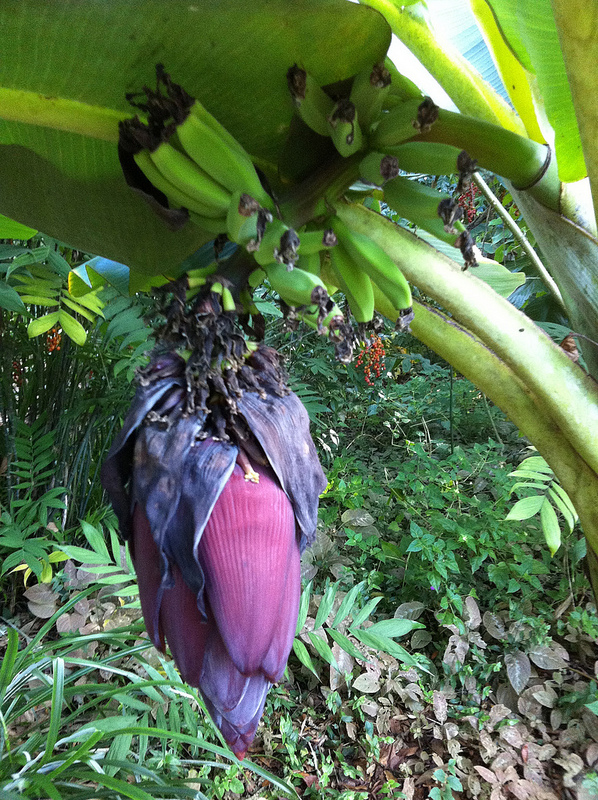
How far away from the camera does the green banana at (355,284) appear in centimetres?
30

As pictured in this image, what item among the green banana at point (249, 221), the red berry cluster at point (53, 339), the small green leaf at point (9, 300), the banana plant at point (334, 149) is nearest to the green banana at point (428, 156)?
the banana plant at point (334, 149)

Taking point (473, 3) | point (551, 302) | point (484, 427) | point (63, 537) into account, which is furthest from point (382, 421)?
point (473, 3)

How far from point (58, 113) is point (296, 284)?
17cm

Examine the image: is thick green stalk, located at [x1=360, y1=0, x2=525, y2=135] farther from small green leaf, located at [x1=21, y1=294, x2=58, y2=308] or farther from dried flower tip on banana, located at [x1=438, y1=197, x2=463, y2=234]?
small green leaf, located at [x1=21, y1=294, x2=58, y2=308]

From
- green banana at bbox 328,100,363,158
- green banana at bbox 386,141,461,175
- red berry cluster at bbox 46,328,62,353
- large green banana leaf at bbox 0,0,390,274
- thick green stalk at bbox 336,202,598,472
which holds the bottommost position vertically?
thick green stalk at bbox 336,202,598,472

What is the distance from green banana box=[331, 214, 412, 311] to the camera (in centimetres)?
29

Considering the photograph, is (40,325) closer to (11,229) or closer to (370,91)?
(11,229)

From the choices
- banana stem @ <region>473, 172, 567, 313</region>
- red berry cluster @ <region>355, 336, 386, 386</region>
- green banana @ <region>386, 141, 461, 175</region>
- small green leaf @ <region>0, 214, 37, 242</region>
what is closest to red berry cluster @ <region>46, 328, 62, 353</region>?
small green leaf @ <region>0, 214, 37, 242</region>

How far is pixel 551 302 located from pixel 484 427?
0.64m

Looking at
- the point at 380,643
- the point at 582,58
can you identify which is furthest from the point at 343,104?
the point at 380,643

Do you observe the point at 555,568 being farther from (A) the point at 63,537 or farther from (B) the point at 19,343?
(B) the point at 19,343

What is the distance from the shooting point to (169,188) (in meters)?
0.27

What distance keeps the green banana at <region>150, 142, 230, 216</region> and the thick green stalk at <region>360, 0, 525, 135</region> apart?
186mm

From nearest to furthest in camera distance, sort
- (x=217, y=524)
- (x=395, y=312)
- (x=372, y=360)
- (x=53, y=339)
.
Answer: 1. (x=217, y=524)
2. (x=395, y=312)
3. (x=53, y=339)
4. (x=372, y=360)
